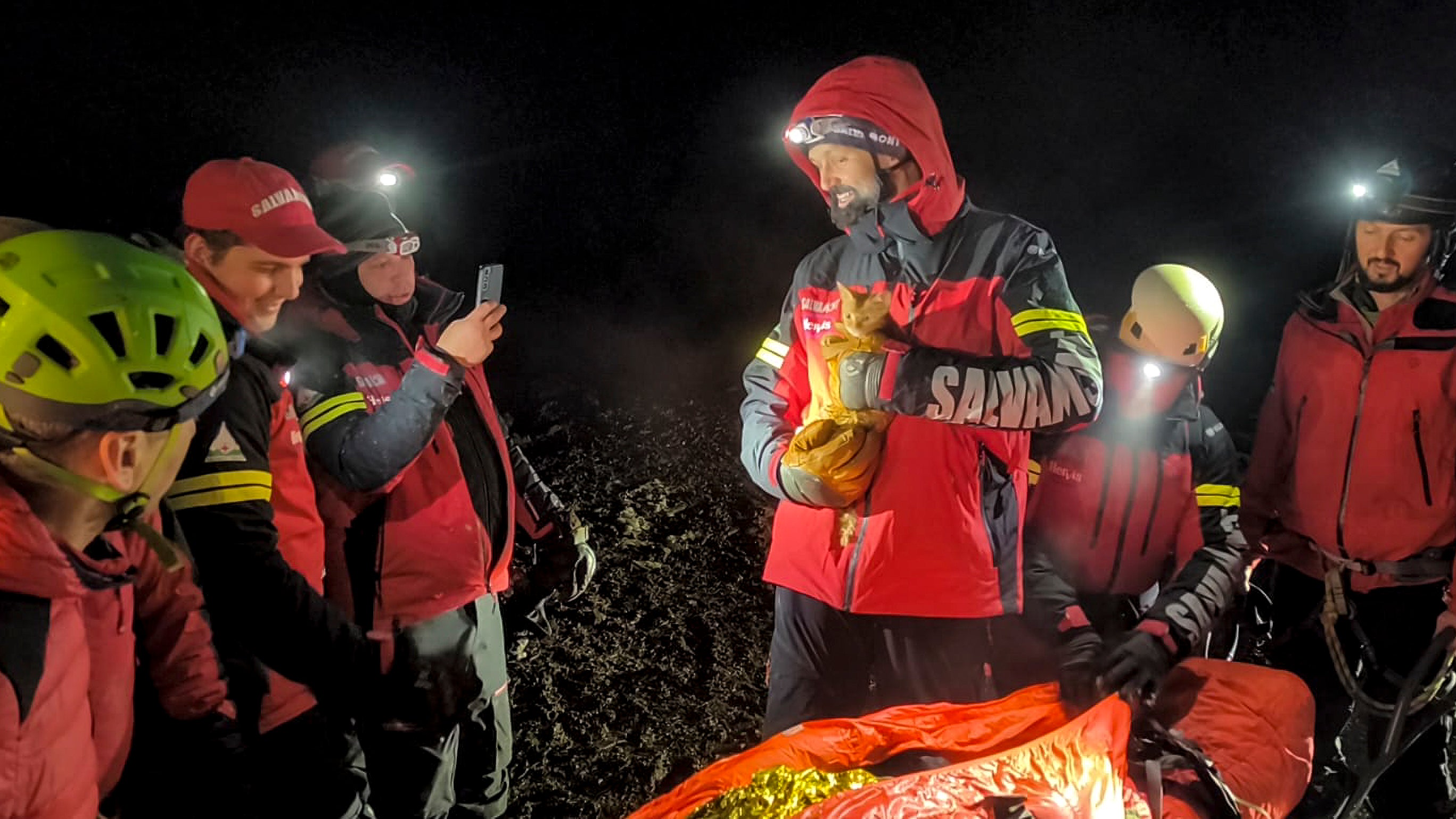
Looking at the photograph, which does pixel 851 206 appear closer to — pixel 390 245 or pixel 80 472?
pixel 390 245

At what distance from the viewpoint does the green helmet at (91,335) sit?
1406mm

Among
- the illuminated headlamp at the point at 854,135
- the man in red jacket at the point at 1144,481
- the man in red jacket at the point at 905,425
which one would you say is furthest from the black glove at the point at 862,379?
the man in red jacket at the point at 1144,481

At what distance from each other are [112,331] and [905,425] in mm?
1758

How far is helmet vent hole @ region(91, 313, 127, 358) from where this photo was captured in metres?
1.43

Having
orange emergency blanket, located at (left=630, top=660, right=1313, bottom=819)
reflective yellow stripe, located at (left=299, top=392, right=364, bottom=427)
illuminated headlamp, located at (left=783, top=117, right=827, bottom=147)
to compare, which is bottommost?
orange emergency blanket, located at (left=630, top=660, right=1313, bottom=819)

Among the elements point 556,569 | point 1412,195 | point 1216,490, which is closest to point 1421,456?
point 1216,490

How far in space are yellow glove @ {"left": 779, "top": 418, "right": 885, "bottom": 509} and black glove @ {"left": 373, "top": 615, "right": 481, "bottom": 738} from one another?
993mm

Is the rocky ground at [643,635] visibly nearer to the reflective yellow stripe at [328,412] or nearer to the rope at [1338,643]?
the reflective yellow stripe at [328,412]

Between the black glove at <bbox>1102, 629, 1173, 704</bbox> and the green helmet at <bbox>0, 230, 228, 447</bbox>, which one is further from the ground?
the green helmet at <bbox>0, 230, 228, 447</bbox>

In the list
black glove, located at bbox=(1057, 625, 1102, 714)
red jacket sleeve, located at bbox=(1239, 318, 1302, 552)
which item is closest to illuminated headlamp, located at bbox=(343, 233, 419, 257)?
black glove, located at bbox=(1057, 625, 1102, 714)

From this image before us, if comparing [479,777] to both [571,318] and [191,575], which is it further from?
[571,318]

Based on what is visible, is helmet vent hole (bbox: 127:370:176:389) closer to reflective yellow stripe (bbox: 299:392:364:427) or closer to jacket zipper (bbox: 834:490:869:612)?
reflective yellow stripe (bbox: 299:392:364:427)

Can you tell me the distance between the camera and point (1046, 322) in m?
2.32

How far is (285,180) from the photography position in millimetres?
2129
